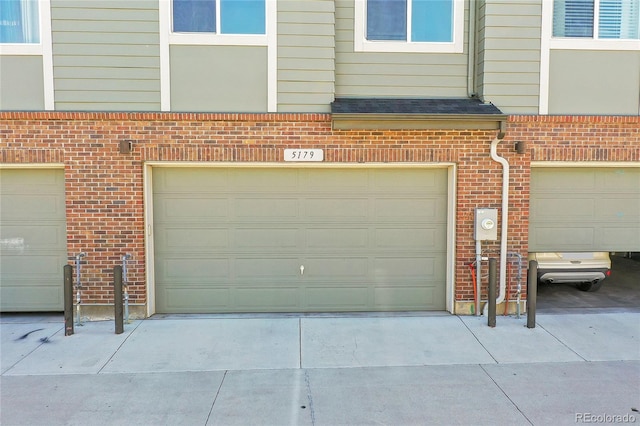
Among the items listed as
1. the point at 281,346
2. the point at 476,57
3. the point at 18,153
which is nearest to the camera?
the point at 281,346

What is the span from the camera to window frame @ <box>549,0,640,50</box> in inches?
239

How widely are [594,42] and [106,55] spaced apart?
7.23 meters

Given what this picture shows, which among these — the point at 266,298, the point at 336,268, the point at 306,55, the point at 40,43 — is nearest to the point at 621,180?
the point at 336,268

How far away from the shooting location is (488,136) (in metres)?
6.01

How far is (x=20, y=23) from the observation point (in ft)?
19.3

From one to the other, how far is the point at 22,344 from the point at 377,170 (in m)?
5.37

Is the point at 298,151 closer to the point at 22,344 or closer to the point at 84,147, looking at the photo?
the point at 84,147

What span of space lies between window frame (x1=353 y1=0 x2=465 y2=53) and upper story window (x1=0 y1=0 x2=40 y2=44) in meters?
4.68

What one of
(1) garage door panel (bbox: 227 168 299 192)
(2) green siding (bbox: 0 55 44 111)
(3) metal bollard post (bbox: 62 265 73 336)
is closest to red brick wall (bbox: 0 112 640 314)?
(2) green siding (bbox: 0 55 44 111)

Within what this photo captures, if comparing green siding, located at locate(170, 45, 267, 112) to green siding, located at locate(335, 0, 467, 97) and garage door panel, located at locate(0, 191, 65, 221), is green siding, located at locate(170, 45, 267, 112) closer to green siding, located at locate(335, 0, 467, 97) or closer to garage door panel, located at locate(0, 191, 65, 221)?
green siding, located at locate(335, 0, 467, 97)

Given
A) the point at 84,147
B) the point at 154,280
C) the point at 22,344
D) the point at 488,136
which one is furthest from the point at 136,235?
the point at 488,136

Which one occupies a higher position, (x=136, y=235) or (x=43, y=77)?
(x=43, y=77)

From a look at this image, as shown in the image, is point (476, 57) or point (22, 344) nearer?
point (22, 344)

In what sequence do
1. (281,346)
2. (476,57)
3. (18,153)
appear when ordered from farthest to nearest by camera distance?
(476,57) < (18,153) < (281,346)
